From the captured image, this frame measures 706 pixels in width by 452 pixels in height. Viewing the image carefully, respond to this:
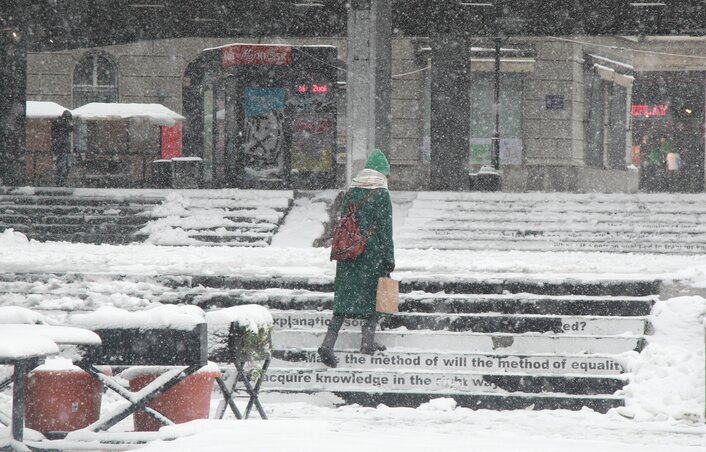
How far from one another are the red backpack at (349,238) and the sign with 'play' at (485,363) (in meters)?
1.08

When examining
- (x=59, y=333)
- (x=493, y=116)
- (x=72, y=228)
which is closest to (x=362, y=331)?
(x=59, y=333)

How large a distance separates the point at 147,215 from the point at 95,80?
14.1 m

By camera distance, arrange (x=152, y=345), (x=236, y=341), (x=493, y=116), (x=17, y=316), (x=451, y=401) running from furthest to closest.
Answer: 1. (x=493, y=116)
2. (x=451, y=401)
3. (x=236, y=341)
4. (x=17, y=316)
5. (x=152, y=345)

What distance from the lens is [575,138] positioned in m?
33.2

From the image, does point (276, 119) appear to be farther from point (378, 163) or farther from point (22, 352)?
point (22, 352)

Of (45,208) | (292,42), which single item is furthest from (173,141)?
(45,208)

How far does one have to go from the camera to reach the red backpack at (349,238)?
9.90 meters

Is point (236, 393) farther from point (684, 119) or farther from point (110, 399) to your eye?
point (684, 119)

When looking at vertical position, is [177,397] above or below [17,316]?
below

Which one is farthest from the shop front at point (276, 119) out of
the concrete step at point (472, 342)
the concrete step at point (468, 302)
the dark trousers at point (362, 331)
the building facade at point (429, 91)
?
the dark trousers at point (362, 331)

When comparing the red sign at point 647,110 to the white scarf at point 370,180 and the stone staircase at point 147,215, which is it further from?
the white scarf at point 370,180

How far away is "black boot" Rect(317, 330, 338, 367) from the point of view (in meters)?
10.0

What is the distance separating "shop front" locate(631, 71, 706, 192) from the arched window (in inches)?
704

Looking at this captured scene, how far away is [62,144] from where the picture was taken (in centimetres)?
2330
